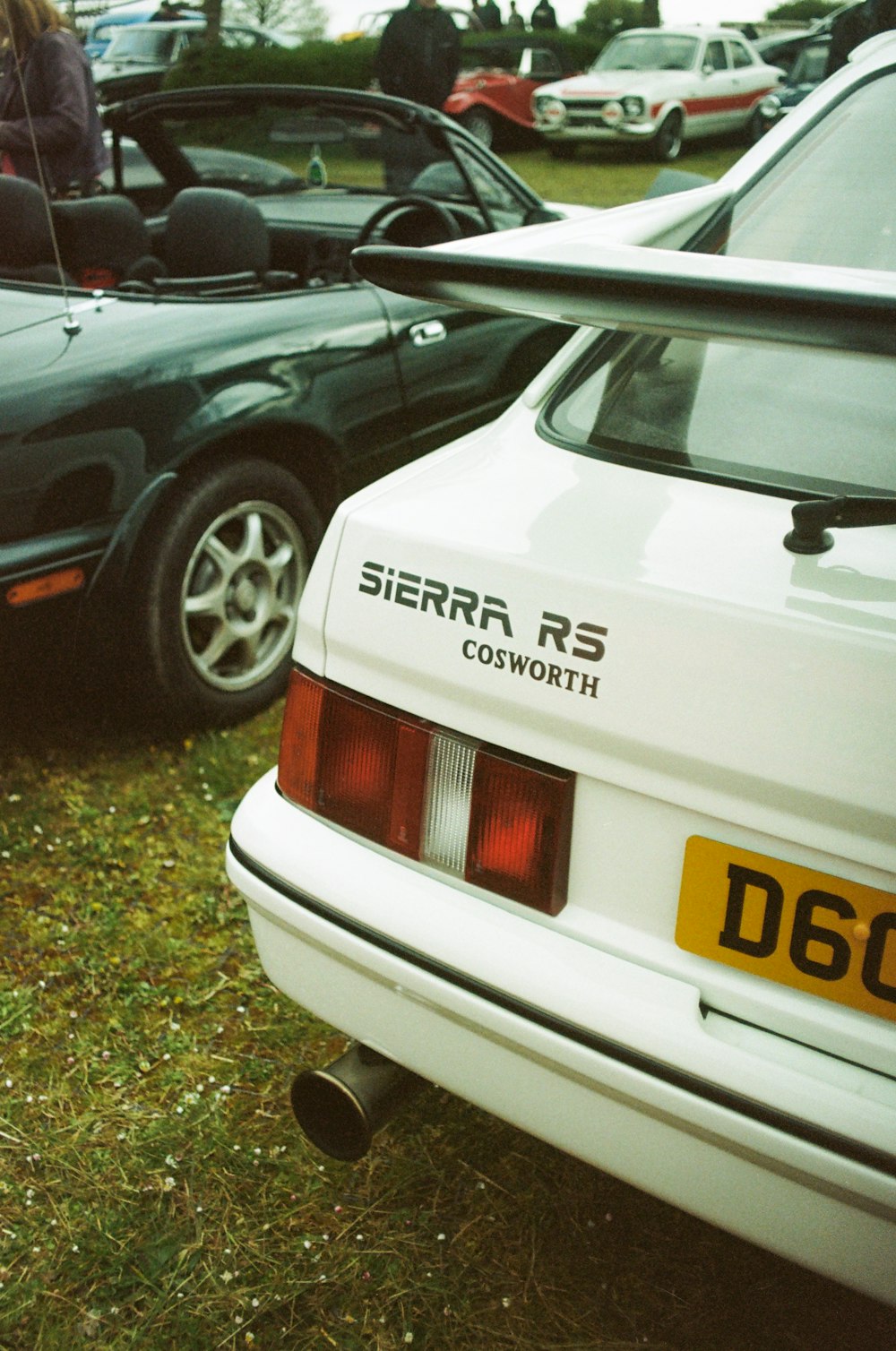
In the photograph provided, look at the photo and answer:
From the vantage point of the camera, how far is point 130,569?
2.87 m

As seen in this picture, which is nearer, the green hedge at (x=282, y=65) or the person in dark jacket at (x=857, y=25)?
the person in dark jacket at (x=857, y=25)

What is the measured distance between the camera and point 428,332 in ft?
11.3

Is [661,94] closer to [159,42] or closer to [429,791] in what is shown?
[159,42]


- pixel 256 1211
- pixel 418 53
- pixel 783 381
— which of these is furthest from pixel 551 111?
pixel 256 1211

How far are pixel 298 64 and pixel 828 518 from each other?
15.7 meters

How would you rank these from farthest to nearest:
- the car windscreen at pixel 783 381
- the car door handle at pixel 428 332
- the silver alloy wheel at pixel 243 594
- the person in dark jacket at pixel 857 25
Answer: the person in dark jacket at pixel 857 25 → the car door handle at pixel 428 332 → the silver alloy wheel at pixel 243 594 → the car windscreen at pixel 783 381

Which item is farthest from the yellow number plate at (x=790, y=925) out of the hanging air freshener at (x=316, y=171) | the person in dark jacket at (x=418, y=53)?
the person in dark jacket at (x=418, y=53)

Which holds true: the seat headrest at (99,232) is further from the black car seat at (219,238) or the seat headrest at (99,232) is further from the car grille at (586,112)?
the car grille at (586,112)

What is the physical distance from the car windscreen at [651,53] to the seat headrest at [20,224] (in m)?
15.6

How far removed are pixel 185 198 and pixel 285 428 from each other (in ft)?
3.45

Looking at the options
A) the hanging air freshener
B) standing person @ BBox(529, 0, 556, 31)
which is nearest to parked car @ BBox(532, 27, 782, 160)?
standing person @ BBox(529, 0, 556, 31)

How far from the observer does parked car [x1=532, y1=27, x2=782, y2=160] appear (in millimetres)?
15938

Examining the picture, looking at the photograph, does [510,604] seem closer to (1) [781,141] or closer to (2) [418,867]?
(2) [418,867]

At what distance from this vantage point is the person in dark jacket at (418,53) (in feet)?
22.5
